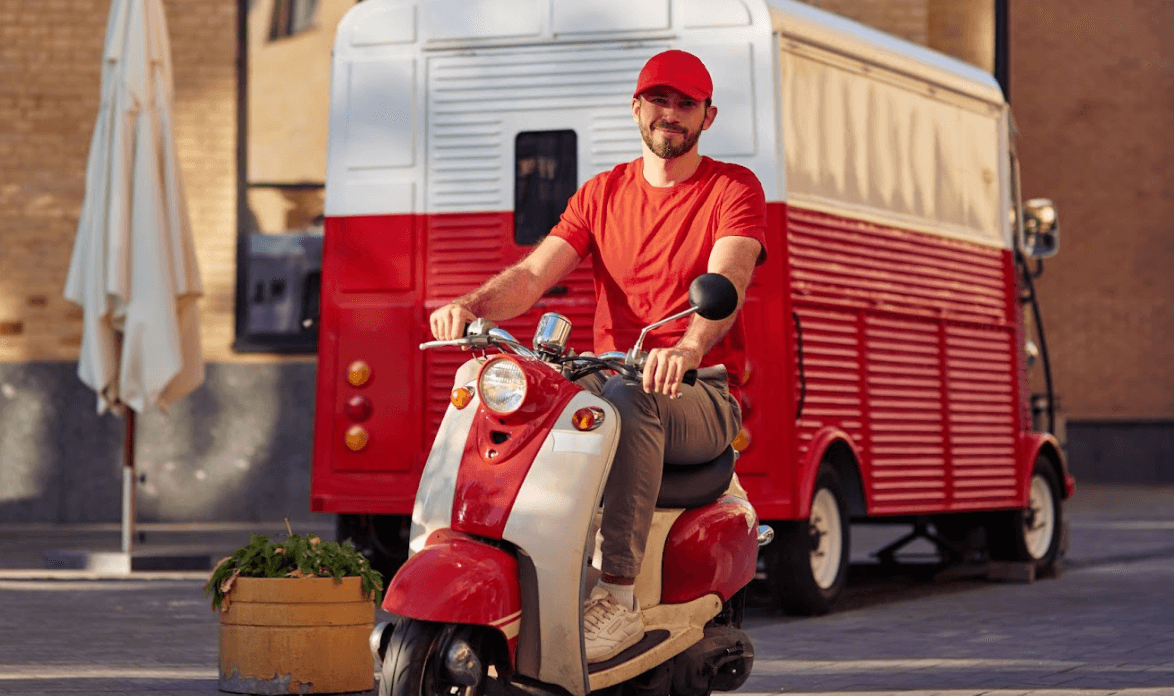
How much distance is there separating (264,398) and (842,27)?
7.92 metres

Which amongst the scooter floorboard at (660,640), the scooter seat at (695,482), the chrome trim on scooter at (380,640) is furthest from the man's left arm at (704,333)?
the chrome trim on scooter at (380,640)

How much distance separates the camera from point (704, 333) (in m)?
5.14

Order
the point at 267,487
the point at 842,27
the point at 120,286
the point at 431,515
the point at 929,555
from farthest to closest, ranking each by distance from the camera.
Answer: the point at 267,487 → the point at 929,555 → the point at 120,286 → the point at 842,27 → the point at 431,515

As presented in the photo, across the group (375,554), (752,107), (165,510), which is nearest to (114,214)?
(375,554)

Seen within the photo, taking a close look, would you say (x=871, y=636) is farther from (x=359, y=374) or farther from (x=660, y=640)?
(x=660, y=640)

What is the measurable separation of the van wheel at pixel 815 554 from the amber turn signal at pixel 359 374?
2.17 metres

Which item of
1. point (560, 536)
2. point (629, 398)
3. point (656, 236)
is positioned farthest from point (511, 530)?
point (656, 236)

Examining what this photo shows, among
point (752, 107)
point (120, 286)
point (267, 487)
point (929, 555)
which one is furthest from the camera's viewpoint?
point (267, 487)

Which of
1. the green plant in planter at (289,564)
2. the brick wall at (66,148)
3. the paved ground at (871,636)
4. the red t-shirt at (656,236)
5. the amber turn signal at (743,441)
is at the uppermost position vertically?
the brick wall at (66,148)

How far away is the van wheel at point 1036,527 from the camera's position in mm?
11773

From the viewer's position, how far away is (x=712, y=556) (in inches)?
217

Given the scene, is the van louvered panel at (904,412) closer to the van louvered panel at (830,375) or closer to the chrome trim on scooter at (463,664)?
the van louvered panel at (830,375)

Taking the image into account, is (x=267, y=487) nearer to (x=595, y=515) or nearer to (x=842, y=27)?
(x=842, y=27)

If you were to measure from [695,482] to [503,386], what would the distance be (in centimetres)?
84
